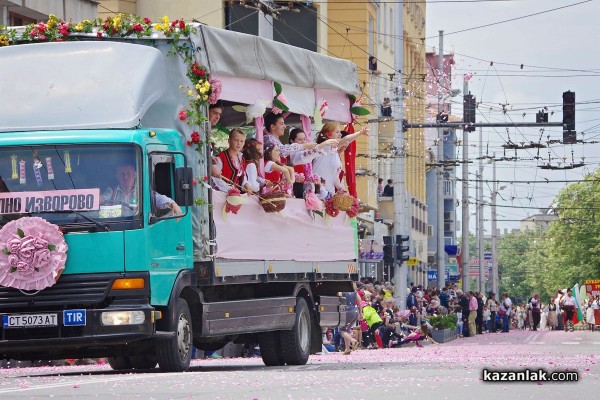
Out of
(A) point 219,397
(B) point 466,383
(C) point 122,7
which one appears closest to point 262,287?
(B) point 466,383

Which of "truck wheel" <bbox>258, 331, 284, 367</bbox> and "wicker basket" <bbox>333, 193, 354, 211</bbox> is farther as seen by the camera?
"wicker basket" <bbox>333, 193, 354, 211</bbox>

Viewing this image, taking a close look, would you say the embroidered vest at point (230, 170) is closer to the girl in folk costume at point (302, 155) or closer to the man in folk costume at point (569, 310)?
the girl in folk costume at point (302, 155)

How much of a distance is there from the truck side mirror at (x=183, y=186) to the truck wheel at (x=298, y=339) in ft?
13.9

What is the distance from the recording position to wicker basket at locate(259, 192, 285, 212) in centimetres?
2255

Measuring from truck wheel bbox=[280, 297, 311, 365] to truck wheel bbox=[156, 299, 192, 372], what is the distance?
2908 mm

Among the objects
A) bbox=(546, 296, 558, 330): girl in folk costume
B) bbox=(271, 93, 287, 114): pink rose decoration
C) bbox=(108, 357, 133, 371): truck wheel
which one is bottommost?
bbox=(546, 296, 558, 330): girl in folk costume

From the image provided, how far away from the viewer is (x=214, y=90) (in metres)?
20.9

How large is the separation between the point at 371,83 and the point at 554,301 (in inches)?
848

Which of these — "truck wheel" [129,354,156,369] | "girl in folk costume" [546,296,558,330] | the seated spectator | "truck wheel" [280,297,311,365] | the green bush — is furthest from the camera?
"girl in folk costume" [546,296,558,330]

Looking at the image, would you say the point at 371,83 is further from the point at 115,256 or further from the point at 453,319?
the point at 115,256

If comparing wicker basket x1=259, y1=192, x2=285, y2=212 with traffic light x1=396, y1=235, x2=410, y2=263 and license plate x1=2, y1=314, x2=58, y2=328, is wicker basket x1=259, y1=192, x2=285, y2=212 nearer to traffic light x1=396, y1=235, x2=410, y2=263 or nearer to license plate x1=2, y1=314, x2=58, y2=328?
license plate x1=2, y1=314, x2=58, y2=328

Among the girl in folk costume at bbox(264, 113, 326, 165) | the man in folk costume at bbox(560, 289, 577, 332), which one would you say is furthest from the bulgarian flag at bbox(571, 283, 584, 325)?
the girl in folk costume at bbox(264, 113, 326, 165)

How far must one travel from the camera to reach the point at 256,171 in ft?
74.3

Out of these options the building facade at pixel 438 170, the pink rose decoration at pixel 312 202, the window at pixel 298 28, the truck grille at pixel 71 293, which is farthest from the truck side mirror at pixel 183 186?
the building facade at pixel 438 170
